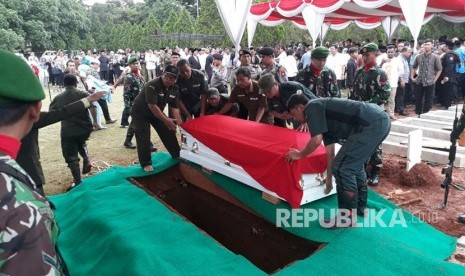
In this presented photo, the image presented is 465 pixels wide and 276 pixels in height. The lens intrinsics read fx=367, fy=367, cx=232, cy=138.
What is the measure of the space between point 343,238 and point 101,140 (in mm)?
5622

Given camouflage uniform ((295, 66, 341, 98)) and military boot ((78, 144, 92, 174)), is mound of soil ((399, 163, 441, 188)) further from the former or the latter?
military boot ((78, 144, 92, 174))

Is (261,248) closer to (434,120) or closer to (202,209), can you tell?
(202,209)

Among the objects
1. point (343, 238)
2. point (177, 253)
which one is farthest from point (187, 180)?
point (343, 238)

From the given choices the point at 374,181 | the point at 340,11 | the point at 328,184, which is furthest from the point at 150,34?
the point at 328,184

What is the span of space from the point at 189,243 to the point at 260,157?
3.33ft

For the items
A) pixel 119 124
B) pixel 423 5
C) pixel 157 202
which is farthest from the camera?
pixel 119 124

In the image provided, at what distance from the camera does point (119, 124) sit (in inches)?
338

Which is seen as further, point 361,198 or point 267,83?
point 267,83

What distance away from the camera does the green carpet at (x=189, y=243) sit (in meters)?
2.45

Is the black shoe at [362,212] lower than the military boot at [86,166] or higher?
higher

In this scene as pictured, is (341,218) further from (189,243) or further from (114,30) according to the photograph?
(114,30)

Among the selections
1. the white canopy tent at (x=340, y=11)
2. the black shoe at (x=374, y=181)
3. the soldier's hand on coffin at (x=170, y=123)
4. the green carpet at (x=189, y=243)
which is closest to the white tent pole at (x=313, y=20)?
the white canopy tent at (x=340, y=11)

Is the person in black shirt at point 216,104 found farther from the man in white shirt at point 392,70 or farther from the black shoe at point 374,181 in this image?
the man in white shirt at point 392,70

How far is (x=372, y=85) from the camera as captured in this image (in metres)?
4.28
